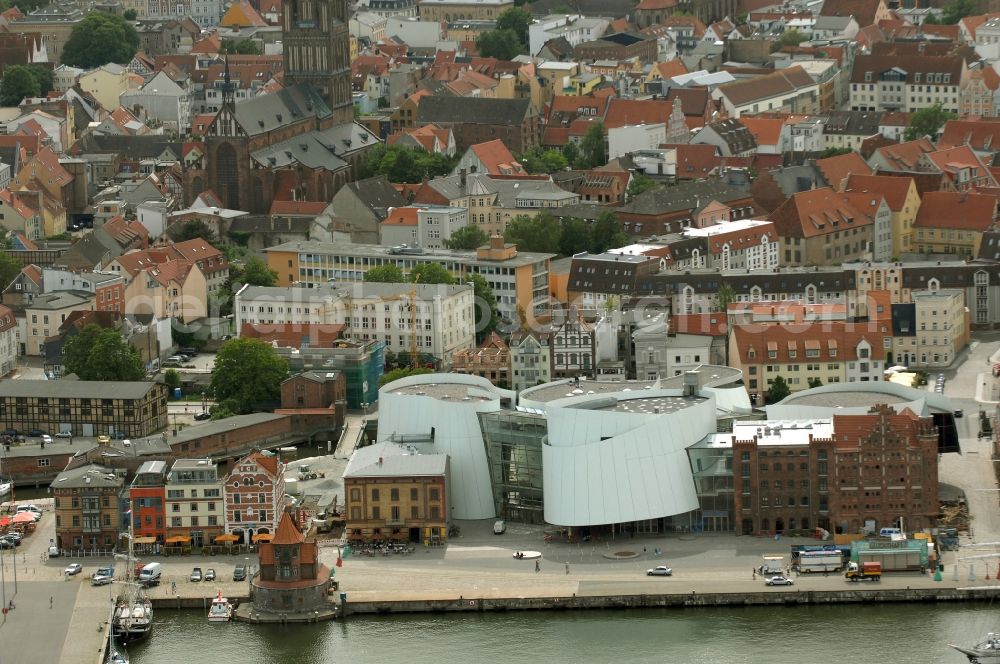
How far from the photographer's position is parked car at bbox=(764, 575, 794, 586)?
5544 centimetres

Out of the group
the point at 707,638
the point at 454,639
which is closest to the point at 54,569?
the point at 454,639

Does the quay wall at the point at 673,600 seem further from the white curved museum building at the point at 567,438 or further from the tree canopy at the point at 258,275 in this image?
the tree canopy at the point at 258,275

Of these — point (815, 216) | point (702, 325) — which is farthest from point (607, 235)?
point (702, 325)

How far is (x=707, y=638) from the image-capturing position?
2122 inches

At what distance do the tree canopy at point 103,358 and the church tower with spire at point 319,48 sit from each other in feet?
87.3

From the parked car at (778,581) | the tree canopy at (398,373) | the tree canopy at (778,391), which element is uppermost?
the tree canopy at (398,373)

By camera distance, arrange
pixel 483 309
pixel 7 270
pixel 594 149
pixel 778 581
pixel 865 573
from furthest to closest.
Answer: pixel 594 149 → pixel 7 270 → pixel 483 309 → pixel 865 573 → pixel 778 581

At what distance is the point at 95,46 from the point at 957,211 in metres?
46.6

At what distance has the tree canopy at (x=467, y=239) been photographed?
8125 cm

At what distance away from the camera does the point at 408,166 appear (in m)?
92.6

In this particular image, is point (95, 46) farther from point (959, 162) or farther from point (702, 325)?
point (702, 325)

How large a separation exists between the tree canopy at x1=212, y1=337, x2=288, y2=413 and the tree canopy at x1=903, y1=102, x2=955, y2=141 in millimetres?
30736

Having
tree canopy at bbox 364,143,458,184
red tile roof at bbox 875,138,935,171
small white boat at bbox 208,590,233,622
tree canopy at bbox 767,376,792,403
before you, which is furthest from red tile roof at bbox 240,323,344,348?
red tile roof at bbox 875,138,935,171

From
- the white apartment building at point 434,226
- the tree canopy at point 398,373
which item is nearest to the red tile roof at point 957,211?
the white apartment building at point 434,226
